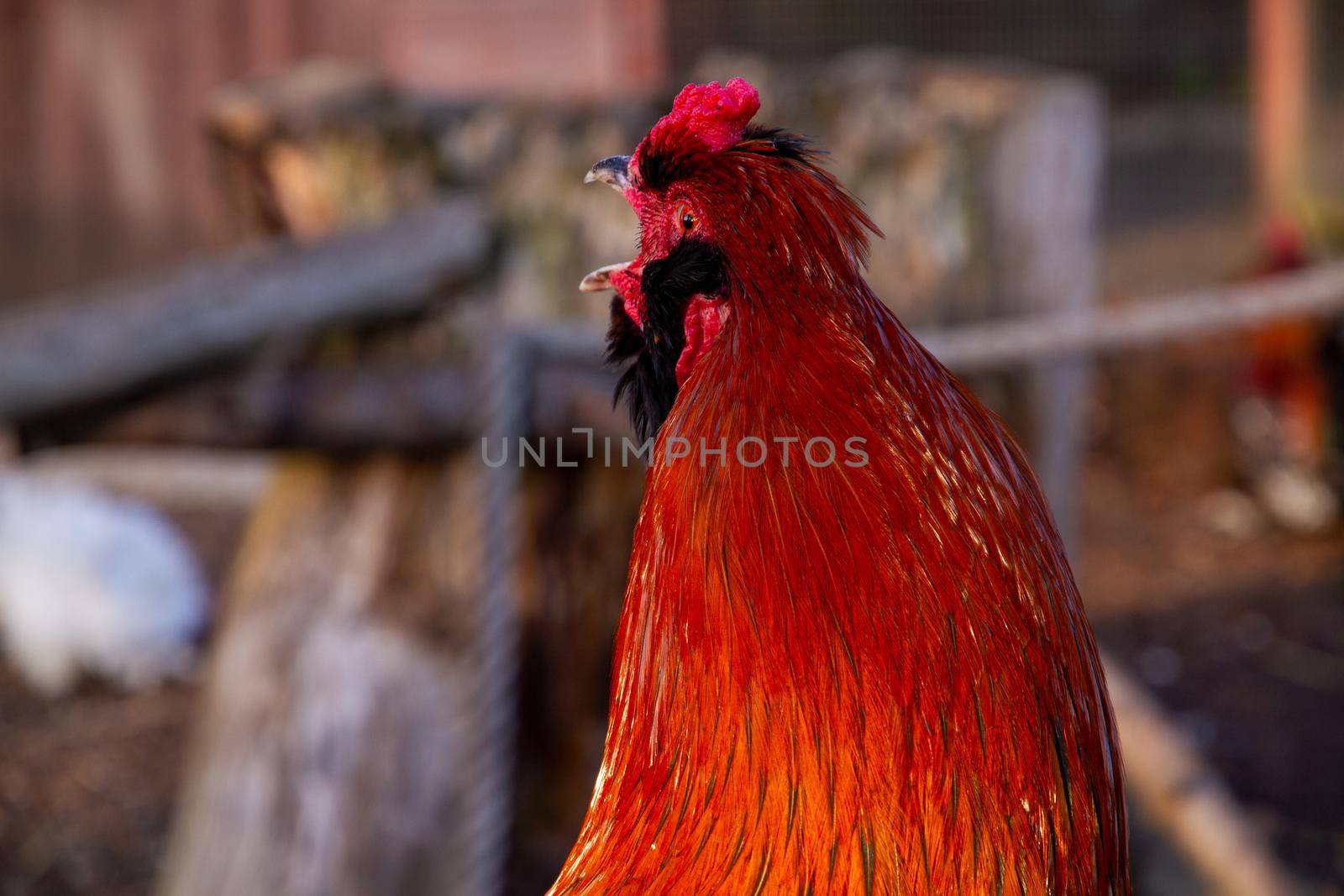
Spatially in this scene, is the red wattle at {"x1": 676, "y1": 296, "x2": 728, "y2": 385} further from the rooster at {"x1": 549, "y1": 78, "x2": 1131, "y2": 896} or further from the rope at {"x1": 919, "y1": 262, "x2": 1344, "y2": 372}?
the rope at {"x1": 919, "y1": 262, "x2": 1344, "y2": 372}

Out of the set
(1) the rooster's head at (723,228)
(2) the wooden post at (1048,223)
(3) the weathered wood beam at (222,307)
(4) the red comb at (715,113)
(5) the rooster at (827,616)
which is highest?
(2) the wooden post at (1048,223)

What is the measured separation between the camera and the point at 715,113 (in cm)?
81

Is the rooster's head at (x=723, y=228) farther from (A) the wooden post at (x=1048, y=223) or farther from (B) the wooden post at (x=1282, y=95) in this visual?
(B) the wooden post at (x=1282, y=95)

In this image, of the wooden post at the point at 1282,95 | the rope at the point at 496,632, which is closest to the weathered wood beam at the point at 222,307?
the rope at the point at 496,632

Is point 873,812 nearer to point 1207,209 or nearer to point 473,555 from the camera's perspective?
point 473,555

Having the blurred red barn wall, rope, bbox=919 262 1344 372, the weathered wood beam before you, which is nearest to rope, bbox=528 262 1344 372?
rope, bbox=919 262 1344 372

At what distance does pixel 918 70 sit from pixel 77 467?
137 inches

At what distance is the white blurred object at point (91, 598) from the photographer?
3.76 meters

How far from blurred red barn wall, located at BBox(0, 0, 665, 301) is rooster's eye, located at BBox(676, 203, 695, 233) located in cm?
442

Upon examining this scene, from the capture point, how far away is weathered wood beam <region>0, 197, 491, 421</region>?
187 centimetres

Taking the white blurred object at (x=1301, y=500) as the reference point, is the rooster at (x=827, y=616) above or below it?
below

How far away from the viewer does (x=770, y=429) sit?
76 cm

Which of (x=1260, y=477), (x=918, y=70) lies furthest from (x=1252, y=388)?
(x=918, y=70)

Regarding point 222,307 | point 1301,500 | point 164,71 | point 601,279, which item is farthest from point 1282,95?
point 601,279
